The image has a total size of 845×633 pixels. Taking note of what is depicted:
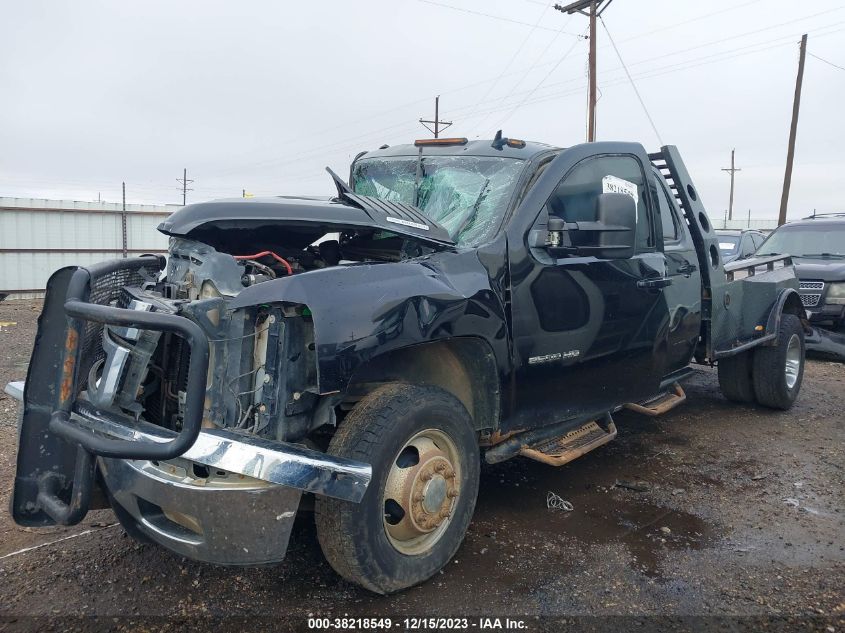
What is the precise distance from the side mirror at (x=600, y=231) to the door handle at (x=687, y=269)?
113cm

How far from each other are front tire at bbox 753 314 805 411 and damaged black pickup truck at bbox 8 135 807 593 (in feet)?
7.09

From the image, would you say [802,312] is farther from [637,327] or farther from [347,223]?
[347,223]

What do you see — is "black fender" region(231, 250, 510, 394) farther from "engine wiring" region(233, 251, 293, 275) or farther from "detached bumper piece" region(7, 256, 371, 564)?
"engine wiring" region(233, 251, 293, 275)

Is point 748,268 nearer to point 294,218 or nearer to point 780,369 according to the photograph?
point 780,369

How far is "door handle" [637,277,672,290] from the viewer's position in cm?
405

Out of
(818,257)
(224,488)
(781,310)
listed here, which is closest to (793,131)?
(818,257)

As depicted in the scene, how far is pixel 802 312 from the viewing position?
635 cm

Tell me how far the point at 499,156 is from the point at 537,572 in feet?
7.22

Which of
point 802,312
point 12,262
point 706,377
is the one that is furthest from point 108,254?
point 802,312

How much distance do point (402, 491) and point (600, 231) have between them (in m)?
1.70

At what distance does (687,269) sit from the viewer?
464 cm

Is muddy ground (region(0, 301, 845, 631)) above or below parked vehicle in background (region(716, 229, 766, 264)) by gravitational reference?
below

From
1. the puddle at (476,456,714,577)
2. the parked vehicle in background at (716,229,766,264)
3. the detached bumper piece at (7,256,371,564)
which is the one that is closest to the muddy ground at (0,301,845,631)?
the puddle at (476,456,714,577)

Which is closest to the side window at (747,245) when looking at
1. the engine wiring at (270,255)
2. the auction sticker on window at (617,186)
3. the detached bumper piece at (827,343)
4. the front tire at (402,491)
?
the detached bumper piece at (827,343)
